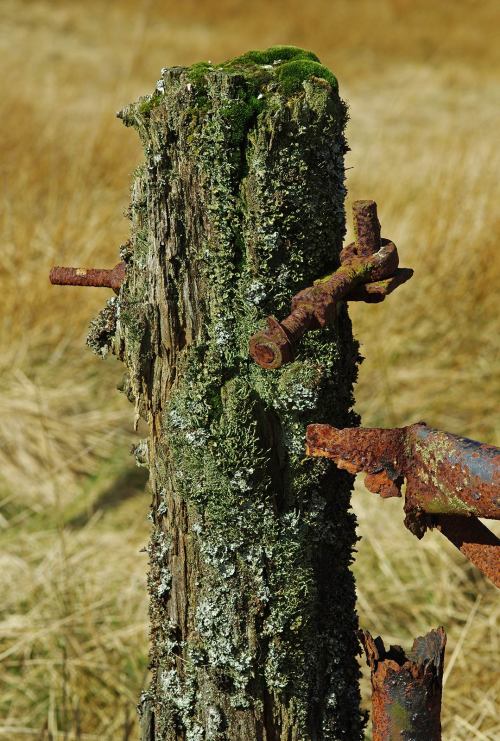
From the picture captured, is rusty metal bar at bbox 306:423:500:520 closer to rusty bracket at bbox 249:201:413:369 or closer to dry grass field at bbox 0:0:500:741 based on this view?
rusty bracket at bbox 249:201:413:369

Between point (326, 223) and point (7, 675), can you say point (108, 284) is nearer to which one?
point (326, 223)

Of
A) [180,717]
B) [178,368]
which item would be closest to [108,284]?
[178,368]

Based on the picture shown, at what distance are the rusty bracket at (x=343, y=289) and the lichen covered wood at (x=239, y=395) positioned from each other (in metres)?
0.08

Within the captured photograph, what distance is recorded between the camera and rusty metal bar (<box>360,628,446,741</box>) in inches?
39.4

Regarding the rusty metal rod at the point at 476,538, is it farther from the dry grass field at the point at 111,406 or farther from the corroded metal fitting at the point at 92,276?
the dry grass field at the point at 111,406

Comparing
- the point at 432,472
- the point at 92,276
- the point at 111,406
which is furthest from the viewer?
the point at 111,406

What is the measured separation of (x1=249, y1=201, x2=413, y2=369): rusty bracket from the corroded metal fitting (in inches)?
11.7

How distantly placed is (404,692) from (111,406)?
300 cm

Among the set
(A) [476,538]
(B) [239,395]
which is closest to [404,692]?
(A) [476,538]

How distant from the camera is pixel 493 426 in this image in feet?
12.4

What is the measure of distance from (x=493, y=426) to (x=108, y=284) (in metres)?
2.96

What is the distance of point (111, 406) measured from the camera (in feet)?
12.7

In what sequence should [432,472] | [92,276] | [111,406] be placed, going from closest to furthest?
[432,472] < [92,276] < [111,406]

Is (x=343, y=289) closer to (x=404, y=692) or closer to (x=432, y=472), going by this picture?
(x=432, y=472)
